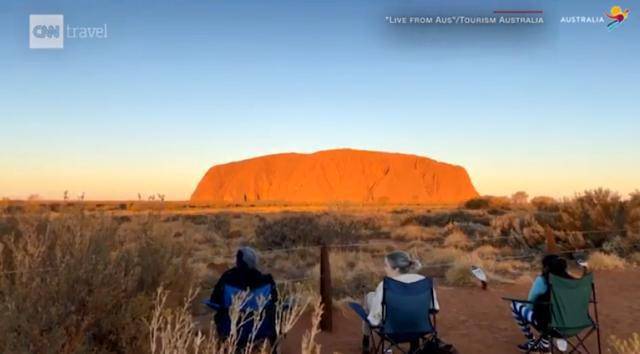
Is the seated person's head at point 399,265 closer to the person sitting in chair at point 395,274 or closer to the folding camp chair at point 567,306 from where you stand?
the person sitting in chair at point 395,274

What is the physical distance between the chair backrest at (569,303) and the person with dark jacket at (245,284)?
96.1 inches

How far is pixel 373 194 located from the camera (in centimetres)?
8881

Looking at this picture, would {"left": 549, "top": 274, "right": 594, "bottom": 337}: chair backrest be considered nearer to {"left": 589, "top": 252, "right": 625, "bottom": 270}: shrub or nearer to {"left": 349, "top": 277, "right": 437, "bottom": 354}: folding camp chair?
{"left": 349, "top": 277, "right": 437, "bottom": 354}: folding camp chair

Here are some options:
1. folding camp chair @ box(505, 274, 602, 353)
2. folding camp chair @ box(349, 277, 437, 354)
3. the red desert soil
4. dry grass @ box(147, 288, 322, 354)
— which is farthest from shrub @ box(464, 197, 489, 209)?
dry grass @ box(147, 288, 322, 354)

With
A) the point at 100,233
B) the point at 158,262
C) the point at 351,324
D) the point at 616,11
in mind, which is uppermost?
the point at 616,11

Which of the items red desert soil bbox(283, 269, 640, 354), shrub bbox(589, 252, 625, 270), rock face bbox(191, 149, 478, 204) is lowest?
red desert soil bbox(283, 269, 640, 354)

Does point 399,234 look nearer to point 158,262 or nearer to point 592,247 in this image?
point 592,247

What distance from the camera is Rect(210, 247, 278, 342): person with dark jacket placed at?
4.70 meters

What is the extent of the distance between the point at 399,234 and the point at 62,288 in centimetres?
1644

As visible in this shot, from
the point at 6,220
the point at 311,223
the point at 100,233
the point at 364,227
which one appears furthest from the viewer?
the point at 364,227

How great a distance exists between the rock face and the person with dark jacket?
7976 centimetres

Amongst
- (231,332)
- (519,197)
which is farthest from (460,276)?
(519,197)

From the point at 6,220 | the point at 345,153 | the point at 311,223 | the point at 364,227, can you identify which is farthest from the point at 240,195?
the point at 6,220

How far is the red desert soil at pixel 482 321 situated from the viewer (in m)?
5.98
